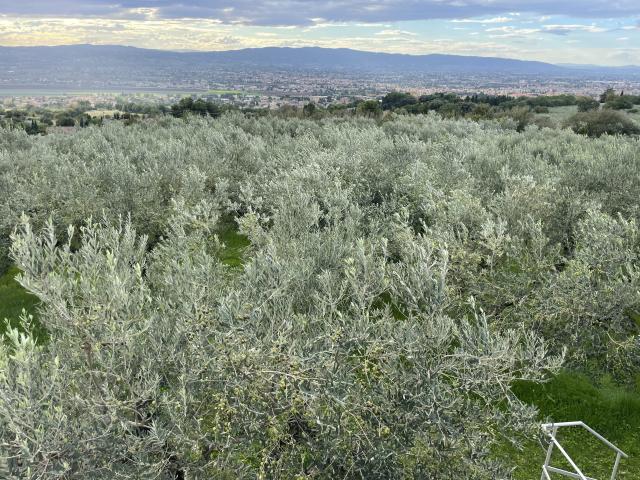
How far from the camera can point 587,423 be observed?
1389 cm

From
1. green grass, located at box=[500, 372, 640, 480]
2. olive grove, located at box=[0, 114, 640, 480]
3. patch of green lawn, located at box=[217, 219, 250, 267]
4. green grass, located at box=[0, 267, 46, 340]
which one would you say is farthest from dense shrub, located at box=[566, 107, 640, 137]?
green grass, located at box=[0, 267, 46, 340]

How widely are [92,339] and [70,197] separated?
1394 cm

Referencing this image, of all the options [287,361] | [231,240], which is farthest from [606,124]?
[287,361]

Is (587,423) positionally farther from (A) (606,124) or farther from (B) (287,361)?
(A) (606,124)

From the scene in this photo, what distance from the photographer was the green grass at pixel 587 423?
40.6ft

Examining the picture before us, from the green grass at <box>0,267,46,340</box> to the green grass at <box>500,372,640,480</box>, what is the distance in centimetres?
1823

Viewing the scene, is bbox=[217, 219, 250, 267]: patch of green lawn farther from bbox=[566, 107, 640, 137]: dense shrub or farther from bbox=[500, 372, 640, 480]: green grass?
bbox=[566, 107, 640, 137]: dense shrub

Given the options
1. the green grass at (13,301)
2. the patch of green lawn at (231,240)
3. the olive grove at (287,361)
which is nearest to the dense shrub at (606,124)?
the patch of green lawn at (231,240)

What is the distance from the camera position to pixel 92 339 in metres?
7.50

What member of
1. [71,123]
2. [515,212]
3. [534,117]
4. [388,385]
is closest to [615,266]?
[515,212]

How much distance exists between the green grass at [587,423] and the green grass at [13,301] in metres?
18.2

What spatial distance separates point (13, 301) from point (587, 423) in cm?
2316

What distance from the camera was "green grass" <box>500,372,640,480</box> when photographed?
12375 mm

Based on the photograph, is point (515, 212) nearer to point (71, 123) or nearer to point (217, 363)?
point (217, 363)
